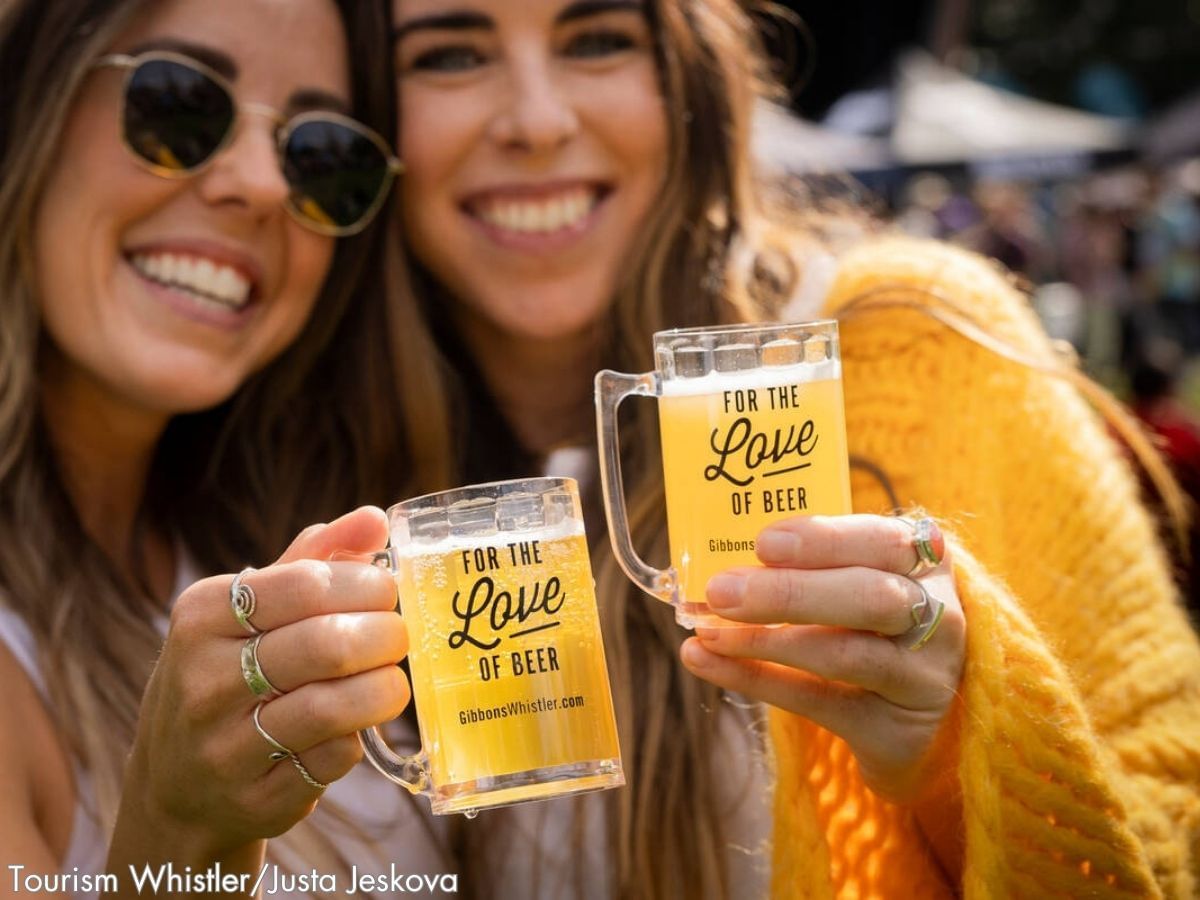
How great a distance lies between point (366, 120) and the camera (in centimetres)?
267

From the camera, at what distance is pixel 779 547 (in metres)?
1.53

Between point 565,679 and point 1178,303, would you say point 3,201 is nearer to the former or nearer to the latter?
point 565,679

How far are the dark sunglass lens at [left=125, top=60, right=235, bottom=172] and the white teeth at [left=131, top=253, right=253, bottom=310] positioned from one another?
0.17m

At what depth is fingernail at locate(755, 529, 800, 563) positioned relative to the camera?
153 cm

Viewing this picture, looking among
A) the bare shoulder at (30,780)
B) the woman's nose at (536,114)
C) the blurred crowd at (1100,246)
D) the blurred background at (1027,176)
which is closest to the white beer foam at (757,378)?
the woman's nose at (536,114)

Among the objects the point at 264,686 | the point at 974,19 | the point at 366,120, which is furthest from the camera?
the point at 974,19

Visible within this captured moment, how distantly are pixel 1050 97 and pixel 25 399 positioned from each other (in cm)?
3547

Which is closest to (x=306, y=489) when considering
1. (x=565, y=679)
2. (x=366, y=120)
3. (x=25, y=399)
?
(x=25, y=399)

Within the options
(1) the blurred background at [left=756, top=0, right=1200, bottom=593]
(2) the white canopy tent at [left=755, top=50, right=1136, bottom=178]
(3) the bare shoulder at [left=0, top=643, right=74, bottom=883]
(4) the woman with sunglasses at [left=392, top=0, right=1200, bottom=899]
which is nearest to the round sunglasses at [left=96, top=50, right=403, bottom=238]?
(4) the woman with sunglasses at [left=392, top=0, right=1200, bottom=899]

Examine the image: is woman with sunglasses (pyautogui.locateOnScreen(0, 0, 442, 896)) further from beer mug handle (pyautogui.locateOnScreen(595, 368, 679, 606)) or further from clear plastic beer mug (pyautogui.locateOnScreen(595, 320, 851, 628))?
clear plastic beer mug (pyautogui.locateOnScreen(595, 320, 851, 628))

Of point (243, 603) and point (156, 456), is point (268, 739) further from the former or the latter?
point (156, 456)

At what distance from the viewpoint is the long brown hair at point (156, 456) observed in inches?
92.7

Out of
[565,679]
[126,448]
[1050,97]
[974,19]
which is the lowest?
[1050,97]

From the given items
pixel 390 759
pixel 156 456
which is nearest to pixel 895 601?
pixel 390 759
